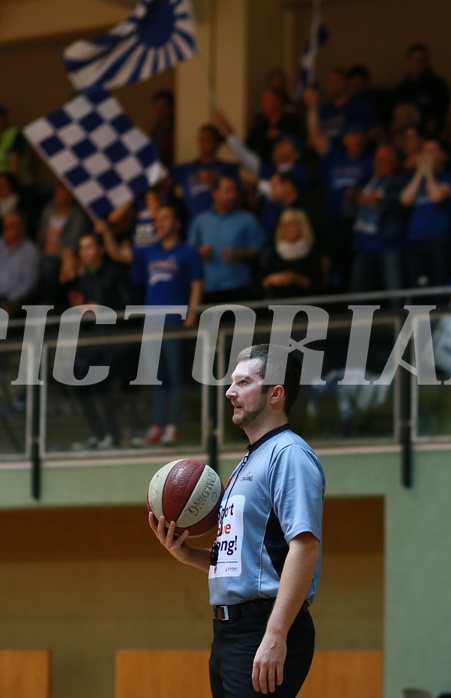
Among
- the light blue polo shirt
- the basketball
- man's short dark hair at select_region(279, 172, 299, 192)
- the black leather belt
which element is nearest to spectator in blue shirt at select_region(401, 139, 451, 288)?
man's short dark hair at select_region(279, 172, 299, 192)

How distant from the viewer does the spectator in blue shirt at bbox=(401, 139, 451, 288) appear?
945cm

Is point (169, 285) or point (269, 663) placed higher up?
point (169, 285)

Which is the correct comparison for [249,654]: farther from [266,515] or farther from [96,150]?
[96,150]

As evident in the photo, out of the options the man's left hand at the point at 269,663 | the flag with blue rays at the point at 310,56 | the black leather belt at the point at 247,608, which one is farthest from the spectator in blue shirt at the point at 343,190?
the man's left hand at the point at 269,663

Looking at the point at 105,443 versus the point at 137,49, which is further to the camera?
the point at 137,49

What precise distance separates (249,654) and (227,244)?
5971 mm

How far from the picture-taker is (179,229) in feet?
33.5

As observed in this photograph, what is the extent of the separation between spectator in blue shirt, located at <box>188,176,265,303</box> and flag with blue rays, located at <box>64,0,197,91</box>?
145 centimetres

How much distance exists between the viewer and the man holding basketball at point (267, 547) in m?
4.27

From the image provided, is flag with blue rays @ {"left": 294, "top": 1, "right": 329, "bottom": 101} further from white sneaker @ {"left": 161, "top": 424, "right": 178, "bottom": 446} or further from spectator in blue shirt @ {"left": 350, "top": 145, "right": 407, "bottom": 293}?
white sneaker @ {"left": 161, "top": 424, "right": 178, "bottom": 446}

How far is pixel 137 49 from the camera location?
11156 millimetres

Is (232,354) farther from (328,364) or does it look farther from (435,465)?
(435,465)

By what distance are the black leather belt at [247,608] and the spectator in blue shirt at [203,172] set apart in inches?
264

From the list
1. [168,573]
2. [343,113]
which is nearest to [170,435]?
[168,573]
